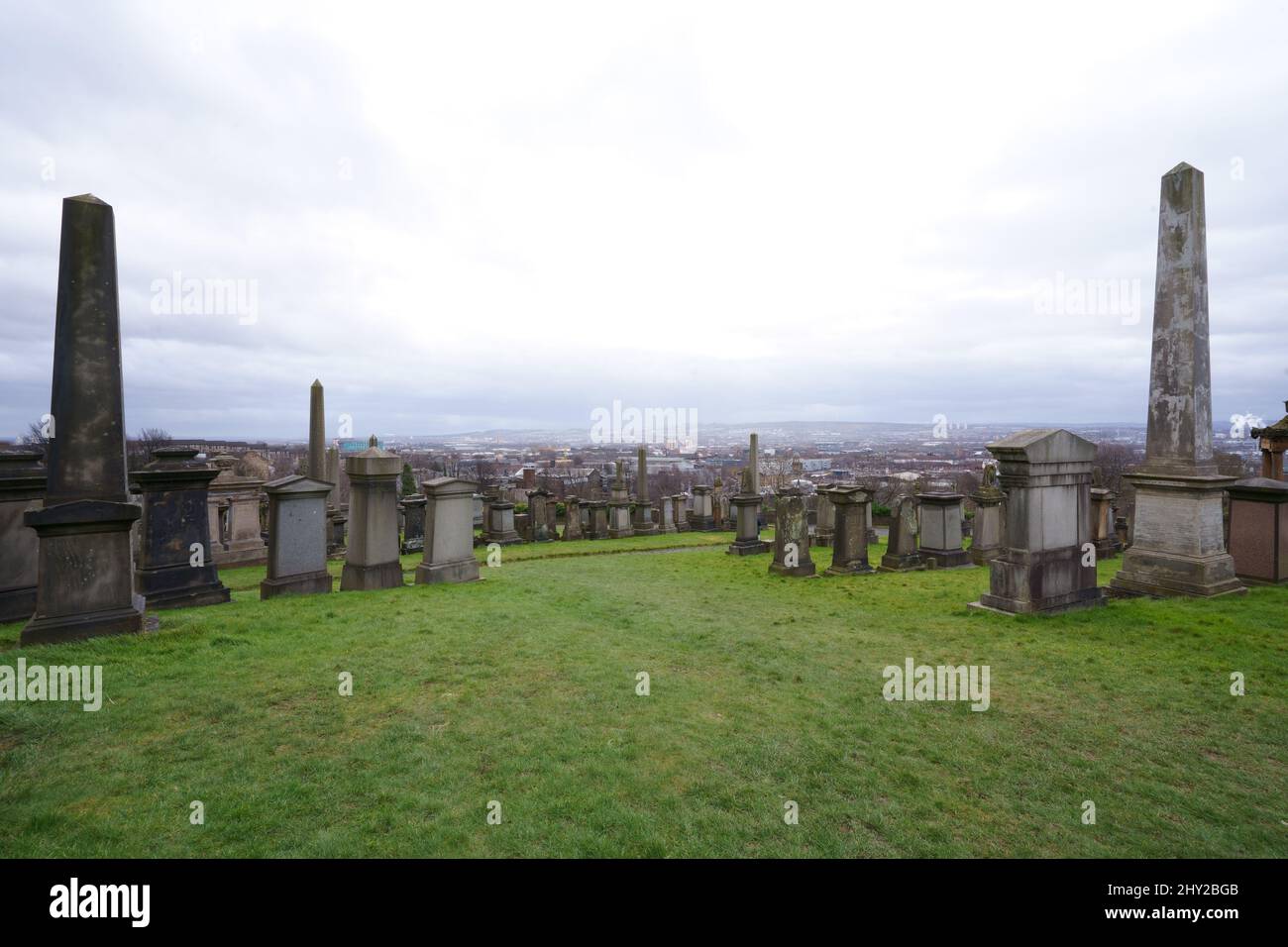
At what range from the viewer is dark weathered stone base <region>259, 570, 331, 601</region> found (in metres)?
9.20

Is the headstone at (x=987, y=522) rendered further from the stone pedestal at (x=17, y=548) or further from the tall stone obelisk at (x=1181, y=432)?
the stone pedestal at (x=17, y=548)

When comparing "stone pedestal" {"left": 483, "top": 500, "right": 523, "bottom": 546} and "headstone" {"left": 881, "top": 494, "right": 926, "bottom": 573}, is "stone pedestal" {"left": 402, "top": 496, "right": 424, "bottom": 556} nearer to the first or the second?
"stone pedestal" {"left": 483, "top": 500, "right": 523, "bottom": 546}

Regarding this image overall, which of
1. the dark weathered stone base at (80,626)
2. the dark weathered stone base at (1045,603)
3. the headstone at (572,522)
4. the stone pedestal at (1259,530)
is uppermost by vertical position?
the stone pedestal at (1259,530)

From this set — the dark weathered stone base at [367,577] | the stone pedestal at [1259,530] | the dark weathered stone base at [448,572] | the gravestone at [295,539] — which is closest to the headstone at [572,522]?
the dark weathered stone base at [448,572]

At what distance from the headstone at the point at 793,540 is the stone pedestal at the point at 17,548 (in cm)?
1197

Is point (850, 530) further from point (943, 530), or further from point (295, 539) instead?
point (295, 539)

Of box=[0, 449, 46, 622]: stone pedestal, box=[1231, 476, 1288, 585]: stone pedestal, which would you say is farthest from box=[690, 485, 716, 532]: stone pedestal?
box=[0, 449, 46, 622]: stone pedestal

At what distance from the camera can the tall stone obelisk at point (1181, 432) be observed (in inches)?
340

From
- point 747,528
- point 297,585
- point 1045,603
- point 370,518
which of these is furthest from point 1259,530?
point 297,585

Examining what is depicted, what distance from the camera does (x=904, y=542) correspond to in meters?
13.2

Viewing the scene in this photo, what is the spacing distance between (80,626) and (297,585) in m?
3.32

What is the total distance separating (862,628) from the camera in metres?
7.66
